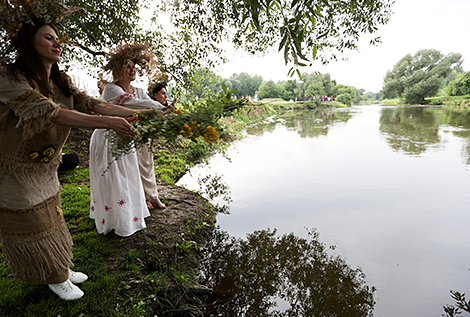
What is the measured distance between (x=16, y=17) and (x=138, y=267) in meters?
2.47

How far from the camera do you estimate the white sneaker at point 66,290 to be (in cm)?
214

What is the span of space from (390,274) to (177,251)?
2.70 metres

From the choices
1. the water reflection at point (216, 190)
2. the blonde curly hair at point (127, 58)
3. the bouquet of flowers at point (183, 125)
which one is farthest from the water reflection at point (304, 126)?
the bouquet of flowers at point (183, 125)

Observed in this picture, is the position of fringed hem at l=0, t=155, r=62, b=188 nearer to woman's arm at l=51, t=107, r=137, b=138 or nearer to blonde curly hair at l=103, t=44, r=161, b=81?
woman's arm at l=51, t=107, r=137, b=138

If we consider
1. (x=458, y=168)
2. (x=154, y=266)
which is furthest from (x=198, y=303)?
(x=458, y=168)

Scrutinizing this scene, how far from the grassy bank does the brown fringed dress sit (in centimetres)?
51

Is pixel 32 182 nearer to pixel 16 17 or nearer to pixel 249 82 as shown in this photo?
pixel 16 17

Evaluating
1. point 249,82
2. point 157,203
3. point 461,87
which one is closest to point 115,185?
point 157,203

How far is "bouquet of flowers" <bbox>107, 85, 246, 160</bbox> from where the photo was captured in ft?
6.13

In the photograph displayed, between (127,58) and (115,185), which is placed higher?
(127,58)

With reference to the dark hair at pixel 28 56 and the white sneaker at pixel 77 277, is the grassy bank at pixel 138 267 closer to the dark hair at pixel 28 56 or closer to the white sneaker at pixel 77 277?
the white sneaker at pixel 77 277

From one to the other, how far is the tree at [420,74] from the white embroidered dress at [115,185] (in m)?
55.4

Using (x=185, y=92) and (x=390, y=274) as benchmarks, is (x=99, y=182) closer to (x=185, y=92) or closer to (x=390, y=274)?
(x=390, y=274)

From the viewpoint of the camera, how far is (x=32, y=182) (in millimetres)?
1733
